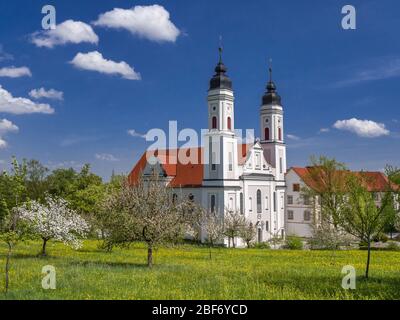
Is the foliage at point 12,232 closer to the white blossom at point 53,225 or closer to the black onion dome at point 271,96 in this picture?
the white blossom at point 53,225

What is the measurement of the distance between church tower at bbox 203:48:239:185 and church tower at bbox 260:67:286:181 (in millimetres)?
9633

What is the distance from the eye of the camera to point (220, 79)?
54.7m

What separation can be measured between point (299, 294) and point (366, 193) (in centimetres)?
662

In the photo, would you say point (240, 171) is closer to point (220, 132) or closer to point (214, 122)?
point (220, 132)

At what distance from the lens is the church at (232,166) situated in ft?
178

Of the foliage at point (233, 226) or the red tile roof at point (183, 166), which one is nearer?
the foliage at point (233, 226)

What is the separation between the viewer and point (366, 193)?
1909 cm

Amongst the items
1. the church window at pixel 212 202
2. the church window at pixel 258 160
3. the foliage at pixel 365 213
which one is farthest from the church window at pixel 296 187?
the foliage at pixel 365 213

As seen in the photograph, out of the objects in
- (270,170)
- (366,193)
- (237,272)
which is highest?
(270,170)

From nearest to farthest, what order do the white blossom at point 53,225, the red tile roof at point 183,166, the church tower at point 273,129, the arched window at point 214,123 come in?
the white blossom at point 53,225 → the arched window at point 214,123 → the red tile roof at point 183,166 → the church tower at point 273,129

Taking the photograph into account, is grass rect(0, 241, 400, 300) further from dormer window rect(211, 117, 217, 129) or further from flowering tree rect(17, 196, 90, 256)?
dormer window rect(211, 117, 217, 129)

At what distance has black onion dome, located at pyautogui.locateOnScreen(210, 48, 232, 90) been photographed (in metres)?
54.6

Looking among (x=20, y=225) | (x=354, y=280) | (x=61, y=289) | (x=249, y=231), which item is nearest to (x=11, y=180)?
(x=20, y=225)

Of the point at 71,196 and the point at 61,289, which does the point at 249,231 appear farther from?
the point at 61,289
